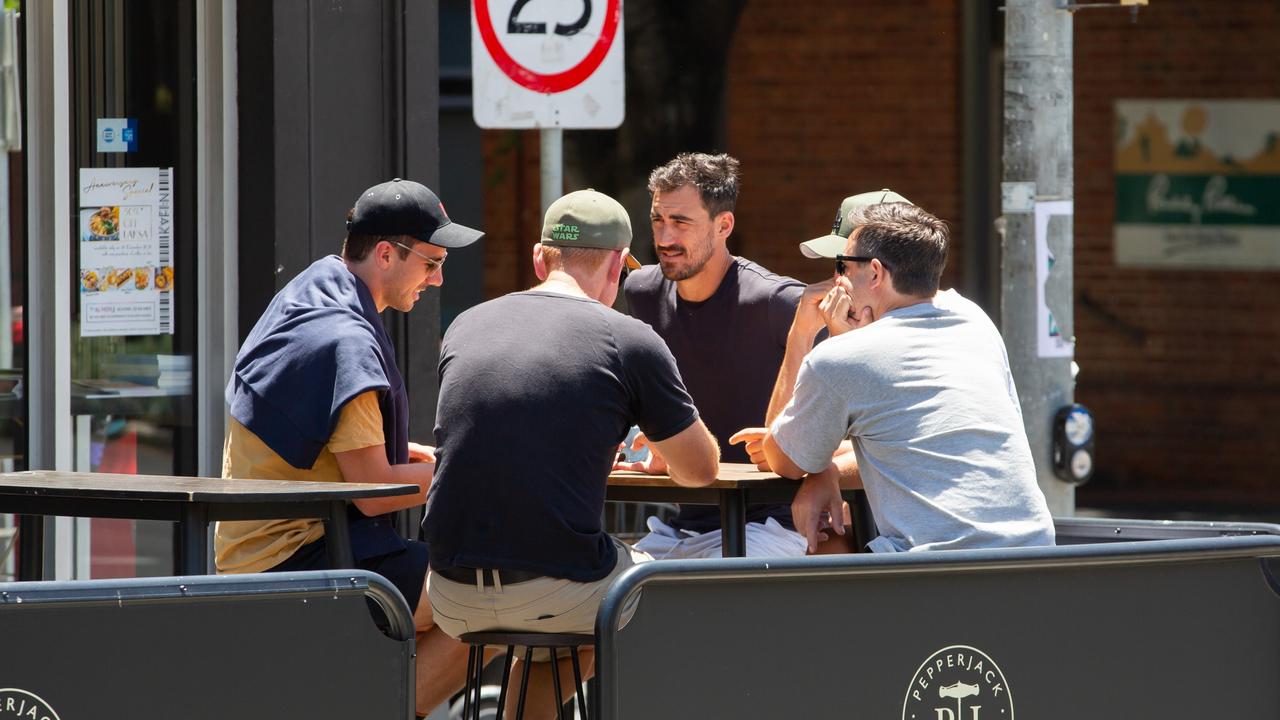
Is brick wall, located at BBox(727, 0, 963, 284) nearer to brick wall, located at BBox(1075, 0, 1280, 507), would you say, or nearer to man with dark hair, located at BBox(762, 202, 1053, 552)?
brick wall, located at BBox(1075, 0, 1280, 507)

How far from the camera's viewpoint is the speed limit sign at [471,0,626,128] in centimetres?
494

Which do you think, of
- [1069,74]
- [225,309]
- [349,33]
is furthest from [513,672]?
[1069,74]

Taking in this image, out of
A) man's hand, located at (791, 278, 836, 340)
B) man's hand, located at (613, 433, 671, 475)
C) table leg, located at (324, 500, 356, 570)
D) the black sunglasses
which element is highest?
the black sunglasses

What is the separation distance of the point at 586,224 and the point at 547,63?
107 cm

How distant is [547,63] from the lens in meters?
5.00

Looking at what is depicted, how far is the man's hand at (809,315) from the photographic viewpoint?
438cm

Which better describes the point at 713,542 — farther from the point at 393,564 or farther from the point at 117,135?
the point at 117,135

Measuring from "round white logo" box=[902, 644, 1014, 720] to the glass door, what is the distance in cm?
336

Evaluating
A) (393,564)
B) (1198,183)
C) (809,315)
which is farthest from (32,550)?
(1198,183)

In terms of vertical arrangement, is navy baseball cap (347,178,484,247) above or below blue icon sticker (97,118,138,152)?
below

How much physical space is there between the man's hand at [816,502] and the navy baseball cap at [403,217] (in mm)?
1077

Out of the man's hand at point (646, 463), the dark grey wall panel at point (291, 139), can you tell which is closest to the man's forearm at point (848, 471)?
the man's hand at point (646, 463)

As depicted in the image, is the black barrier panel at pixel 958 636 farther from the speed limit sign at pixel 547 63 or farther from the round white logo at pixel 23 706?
the speed limit sign at pixel 547 63

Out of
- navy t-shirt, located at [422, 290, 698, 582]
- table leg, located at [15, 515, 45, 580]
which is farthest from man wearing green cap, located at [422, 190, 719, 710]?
table leg, located at [15, 515, 45, 580]
